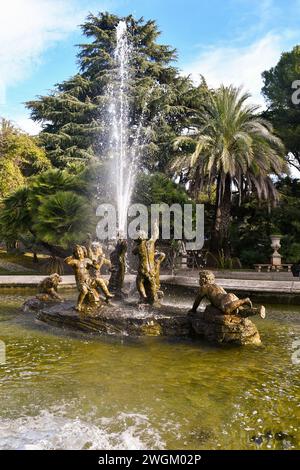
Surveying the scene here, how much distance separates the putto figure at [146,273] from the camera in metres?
8.52

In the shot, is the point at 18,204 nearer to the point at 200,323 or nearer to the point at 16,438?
the point at 200,323

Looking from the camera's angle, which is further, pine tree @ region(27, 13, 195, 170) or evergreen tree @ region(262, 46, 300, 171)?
pine tree @ region(27, 13, 195, 170)

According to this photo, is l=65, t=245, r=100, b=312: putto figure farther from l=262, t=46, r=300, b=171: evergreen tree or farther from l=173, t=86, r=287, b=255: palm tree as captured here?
l=262, t=46, r=300, b=171: evergreen tree

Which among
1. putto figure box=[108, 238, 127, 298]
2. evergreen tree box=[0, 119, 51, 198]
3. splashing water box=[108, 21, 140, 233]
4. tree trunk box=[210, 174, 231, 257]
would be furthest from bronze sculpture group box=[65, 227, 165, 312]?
splashing water box=[108, 21, 140, 233]

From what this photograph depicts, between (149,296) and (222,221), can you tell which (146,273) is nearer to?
(149,296)

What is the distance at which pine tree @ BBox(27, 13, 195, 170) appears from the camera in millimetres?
30203

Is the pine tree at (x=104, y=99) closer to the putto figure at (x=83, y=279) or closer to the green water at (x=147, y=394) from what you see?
the putto figure at (x=83, y=279)

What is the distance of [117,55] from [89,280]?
96.2 feet

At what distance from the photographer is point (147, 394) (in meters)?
4.71

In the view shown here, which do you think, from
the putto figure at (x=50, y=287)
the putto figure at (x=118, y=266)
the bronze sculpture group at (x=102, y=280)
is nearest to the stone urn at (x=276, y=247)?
the putto figure at (x=118, y=266)

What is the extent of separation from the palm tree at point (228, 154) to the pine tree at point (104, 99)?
6.88 m

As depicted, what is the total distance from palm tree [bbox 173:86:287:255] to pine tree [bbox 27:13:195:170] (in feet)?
22.6

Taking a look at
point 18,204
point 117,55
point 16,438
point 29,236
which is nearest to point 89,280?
point 16,438

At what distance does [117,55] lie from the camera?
111ft
